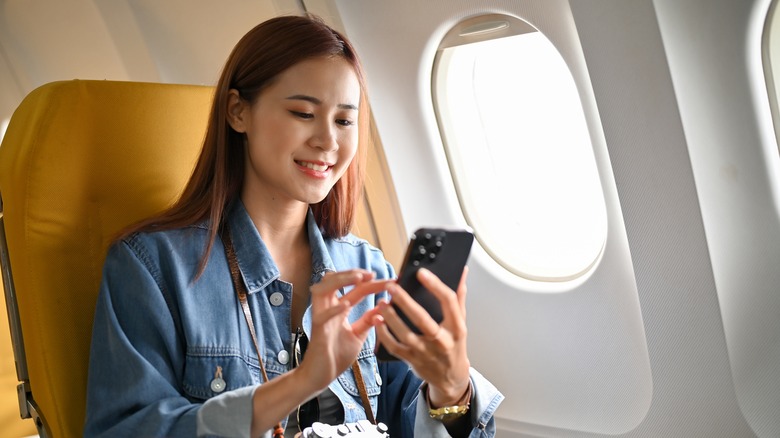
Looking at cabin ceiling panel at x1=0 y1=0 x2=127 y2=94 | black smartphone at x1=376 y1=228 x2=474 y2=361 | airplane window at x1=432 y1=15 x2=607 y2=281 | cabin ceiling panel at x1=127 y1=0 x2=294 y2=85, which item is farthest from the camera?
cabin ceiling panel at x1=0 y1=0 x2=127 y2=94

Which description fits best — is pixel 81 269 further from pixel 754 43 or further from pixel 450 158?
pixel 754 43

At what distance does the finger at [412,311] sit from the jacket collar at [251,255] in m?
0.48

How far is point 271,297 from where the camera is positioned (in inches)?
79.8

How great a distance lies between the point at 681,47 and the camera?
85.9 inches

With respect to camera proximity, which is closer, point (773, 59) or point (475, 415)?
point (475, 415)

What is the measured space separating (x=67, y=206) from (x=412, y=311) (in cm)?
89

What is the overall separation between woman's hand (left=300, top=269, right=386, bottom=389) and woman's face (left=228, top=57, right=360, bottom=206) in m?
0.43

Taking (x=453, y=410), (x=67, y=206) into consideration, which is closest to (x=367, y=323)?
(x=453, y=410)

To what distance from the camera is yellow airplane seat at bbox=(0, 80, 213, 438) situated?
192 centimetres

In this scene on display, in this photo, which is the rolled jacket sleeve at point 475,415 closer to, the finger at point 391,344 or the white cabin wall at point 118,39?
the finger at point 391,344

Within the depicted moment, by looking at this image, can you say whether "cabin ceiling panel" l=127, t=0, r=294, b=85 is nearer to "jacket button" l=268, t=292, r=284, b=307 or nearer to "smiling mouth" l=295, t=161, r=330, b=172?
"smiling mouth" l=295, t=161, r=330, b=172

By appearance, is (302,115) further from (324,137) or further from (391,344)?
(391,344)

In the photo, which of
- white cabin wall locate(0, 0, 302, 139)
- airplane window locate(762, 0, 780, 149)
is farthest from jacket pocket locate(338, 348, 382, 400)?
white cabin wall locate(0, 0, 302, 139)

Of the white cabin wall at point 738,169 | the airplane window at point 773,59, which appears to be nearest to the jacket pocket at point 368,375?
the white cabin wall at point 738,169
